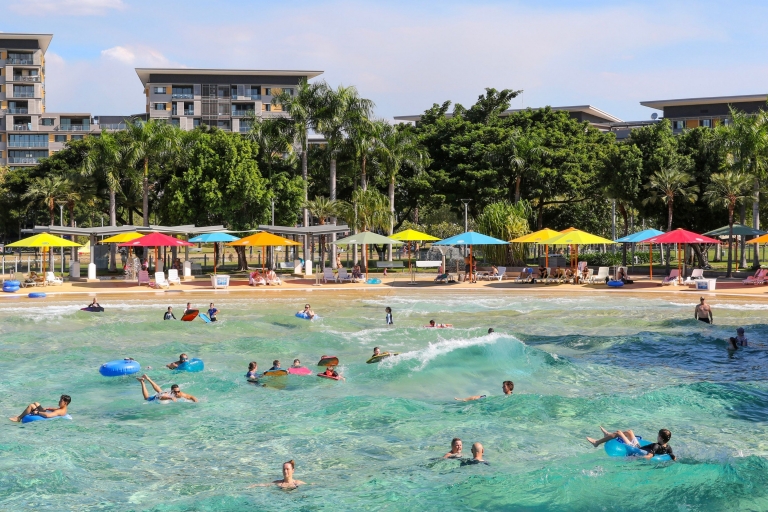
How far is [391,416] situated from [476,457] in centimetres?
346

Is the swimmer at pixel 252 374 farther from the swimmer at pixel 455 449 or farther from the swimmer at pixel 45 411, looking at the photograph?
the swimmer at pixel 455 449

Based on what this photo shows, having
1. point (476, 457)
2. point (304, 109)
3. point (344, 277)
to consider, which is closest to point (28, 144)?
point (304, 109)

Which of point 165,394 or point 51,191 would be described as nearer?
point 165,394

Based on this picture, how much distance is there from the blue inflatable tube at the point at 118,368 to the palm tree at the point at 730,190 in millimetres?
33120

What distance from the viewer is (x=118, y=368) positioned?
20234mm

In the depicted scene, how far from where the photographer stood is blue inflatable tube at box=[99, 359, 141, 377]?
795 inches

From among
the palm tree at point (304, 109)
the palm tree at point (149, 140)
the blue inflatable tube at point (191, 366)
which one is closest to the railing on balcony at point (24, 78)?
the palm tree at point (149, 140)

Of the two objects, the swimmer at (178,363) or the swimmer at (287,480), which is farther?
the swimmer at (178,363)

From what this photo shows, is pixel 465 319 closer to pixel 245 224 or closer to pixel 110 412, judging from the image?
pixel 110 412

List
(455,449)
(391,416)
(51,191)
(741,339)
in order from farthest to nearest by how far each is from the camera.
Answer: (51,191), (741,339), (391,416), (455,449)

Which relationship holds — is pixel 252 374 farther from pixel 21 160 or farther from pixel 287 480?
pixel 21 160

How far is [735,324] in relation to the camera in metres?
27.6

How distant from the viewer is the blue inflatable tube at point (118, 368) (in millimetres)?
20203

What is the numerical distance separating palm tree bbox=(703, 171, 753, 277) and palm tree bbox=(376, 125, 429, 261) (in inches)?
789
